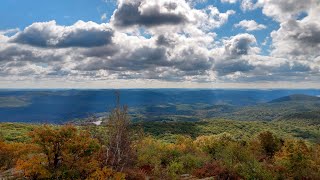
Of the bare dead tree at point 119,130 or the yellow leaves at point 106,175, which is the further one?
the bare dead tree at point 119,130

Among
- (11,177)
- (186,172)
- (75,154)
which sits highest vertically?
(75,154)

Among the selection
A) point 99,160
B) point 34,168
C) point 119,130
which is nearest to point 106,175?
point 119,130

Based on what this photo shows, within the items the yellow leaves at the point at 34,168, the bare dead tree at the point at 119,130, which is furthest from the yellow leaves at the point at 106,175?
the yellow leaves at the point at 34,168

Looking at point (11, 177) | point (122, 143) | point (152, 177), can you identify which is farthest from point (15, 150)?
point (152, 177)

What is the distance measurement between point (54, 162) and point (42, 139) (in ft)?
13.8

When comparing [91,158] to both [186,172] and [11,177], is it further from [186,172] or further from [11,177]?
[186,172]

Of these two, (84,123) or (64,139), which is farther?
(84,123)

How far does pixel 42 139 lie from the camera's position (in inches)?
1794

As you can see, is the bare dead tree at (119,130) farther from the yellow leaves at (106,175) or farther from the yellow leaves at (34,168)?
the yellow leaves at (34,168)

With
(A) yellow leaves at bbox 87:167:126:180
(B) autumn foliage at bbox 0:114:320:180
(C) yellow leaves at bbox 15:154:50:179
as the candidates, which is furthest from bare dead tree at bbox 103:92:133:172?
(C) yellow leaves at bbox 15:154:50:179

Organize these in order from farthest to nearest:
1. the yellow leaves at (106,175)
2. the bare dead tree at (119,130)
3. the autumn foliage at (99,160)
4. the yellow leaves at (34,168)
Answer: the bare dead tree at (119,130) < the autumn foliage at (99,160) < the yellow leaves at (34,168) < the yellow leaves at (106,175)

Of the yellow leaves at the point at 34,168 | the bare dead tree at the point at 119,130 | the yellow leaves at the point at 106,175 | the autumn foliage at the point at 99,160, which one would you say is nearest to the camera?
the yellow leaves at the point at 106,175

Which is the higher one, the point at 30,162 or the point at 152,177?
the point at 30,162

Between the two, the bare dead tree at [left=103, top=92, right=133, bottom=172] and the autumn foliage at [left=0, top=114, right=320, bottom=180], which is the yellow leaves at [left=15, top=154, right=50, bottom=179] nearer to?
the autumn foliage at [left=0, top=114, right=320, bottom=180]
